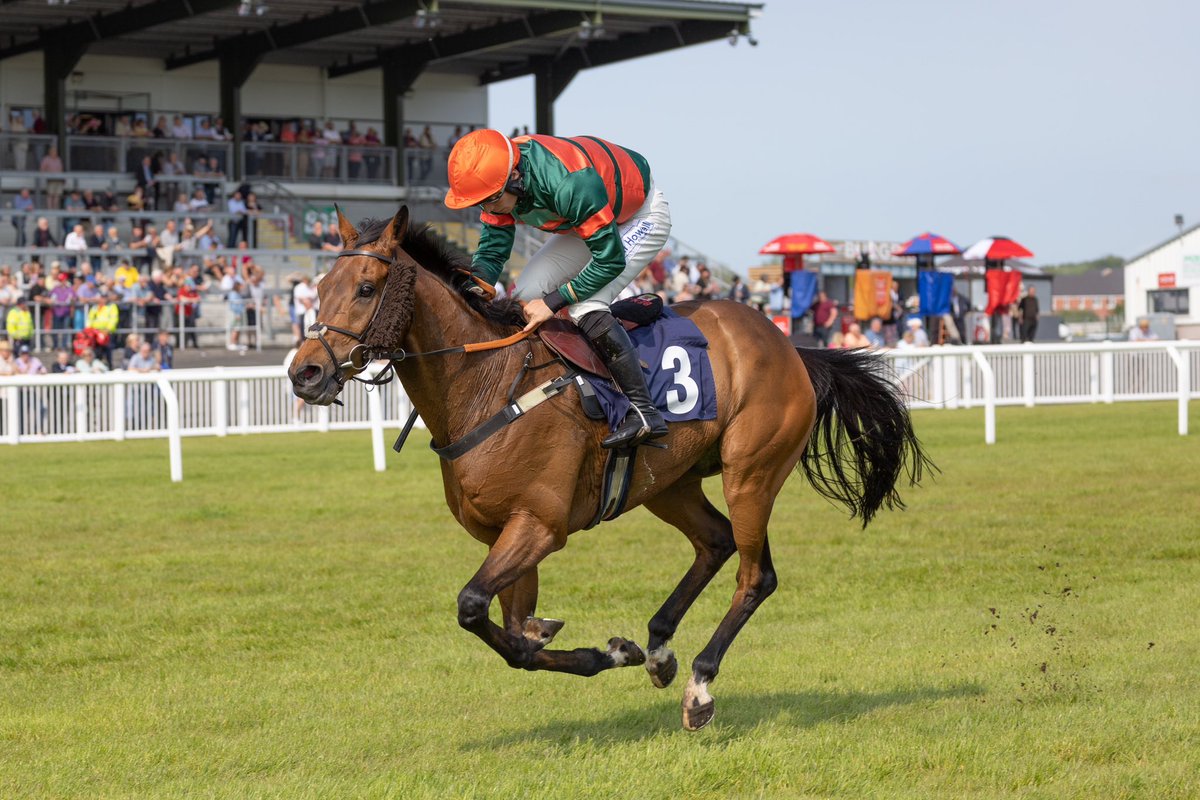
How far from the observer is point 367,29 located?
2994 cm

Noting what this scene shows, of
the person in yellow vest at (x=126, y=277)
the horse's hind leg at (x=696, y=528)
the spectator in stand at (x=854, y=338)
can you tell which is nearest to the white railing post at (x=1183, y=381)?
the spectator in stand at (x=854, y=338)

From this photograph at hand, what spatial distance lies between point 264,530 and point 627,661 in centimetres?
585

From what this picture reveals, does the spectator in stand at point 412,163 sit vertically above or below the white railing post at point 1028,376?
above

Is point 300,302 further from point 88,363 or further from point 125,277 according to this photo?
point 88,363

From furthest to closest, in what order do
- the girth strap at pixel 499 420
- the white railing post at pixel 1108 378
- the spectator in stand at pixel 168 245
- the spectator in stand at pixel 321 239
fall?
the spectator in stand at pixel 321 239 → the spectator in stand at pixel 168 245 → the white railing post at pixel 1108 378 → the girth strap at pixel 499 420

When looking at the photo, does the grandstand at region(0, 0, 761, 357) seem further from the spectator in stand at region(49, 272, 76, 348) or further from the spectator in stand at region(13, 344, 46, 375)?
the spectator in stand at region(13, 344, 46, 375)

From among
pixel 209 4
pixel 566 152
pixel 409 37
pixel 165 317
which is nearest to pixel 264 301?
pixel 165 317

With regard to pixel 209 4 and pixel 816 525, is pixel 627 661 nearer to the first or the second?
pixel 816 525

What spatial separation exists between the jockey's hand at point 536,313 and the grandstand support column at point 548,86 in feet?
94.2

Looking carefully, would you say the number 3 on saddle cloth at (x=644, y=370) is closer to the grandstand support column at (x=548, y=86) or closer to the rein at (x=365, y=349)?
the rein at (x=365, y=349)

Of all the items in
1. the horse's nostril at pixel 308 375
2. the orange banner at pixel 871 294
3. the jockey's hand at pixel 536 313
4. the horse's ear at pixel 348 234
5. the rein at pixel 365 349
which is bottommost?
the horse's nostril at pixel 308 375

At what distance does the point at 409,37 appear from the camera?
31.9 metres

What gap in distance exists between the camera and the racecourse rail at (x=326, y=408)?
15078 mm

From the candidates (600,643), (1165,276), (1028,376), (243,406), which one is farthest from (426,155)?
(1165,276)
